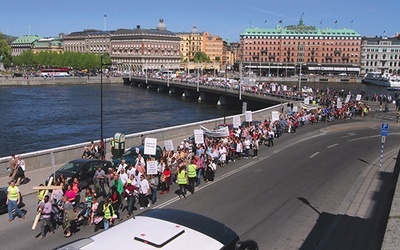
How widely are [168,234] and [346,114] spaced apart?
138 feet

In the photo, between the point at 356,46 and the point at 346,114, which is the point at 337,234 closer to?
the point at 346,114

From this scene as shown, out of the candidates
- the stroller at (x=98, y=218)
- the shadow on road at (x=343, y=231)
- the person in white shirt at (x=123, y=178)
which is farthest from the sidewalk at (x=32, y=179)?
the shadow on road at (x=343, y=231)

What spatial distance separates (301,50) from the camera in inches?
7721

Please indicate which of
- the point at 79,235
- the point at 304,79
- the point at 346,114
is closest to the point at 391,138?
the point at 346,114

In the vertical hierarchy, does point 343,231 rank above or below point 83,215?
below

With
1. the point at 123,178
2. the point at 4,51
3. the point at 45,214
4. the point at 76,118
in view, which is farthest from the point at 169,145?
the point at 4,51

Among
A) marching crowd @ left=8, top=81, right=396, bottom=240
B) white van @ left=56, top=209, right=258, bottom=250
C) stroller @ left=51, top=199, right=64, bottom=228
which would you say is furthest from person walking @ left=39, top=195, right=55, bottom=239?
white van @ left=56, top=209, right=258, bottom=250

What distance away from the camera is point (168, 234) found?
21.0ft

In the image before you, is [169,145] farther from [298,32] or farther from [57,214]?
[298,32]

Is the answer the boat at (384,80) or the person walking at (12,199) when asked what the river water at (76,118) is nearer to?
the person walking at (12,199)

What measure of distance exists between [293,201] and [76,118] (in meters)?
53.0

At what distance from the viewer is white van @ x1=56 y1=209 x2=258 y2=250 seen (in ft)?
20.1

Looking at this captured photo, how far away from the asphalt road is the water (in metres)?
26.4

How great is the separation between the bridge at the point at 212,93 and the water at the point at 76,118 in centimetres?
317
